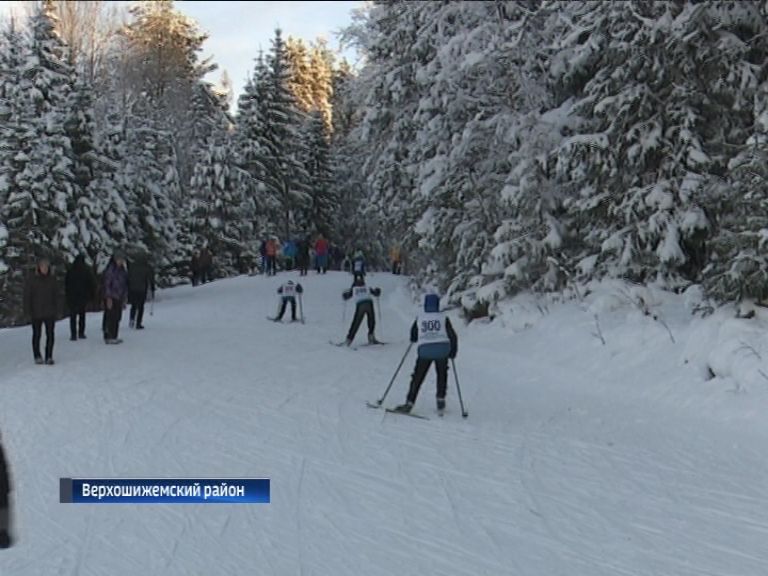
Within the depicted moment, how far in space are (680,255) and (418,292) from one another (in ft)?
40.1

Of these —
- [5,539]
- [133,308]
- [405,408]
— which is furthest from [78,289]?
A: [5,539]

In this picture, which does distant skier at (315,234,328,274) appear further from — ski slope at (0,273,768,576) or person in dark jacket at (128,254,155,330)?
ski slope at (0,273,768,576)

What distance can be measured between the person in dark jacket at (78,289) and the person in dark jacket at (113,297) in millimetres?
555

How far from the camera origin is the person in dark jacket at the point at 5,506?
376 centimetres

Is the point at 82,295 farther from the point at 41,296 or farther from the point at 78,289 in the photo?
the point at 41,296

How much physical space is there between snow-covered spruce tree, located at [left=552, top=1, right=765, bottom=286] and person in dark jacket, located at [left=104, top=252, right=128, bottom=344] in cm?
913

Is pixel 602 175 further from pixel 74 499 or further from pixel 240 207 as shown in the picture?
pixel 240 207

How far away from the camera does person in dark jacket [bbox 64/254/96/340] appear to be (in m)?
16.4

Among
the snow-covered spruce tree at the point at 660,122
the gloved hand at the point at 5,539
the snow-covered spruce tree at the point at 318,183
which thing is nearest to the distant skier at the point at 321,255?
the snow-covered spruce tree at the point at 318,183

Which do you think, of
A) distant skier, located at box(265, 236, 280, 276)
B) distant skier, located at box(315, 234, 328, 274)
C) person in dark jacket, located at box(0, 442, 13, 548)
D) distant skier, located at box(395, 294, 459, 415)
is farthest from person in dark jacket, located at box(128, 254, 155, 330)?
distant skier, located at box(315, 234, 328, 274)

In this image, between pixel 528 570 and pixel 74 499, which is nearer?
pixel 528 570

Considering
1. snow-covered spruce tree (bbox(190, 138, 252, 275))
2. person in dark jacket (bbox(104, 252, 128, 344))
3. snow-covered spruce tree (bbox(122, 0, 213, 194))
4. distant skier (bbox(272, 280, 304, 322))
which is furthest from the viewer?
snow-covered spruce tree (bbox(122, 0, 213, 194))

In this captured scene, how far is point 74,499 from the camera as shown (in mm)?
6863

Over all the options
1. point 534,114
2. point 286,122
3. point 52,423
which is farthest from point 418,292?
point 286,122
